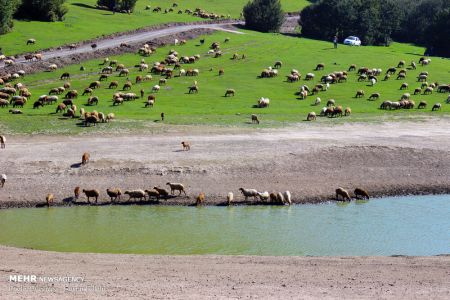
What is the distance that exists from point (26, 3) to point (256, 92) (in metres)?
42.6

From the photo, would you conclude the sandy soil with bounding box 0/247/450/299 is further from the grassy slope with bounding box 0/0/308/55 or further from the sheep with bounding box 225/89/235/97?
the grassy slope with bounding box 0/0/308/55

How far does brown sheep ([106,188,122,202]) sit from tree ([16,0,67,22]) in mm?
61599

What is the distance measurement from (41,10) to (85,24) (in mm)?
5986

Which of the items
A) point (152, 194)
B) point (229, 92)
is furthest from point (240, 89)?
point (152, 194)

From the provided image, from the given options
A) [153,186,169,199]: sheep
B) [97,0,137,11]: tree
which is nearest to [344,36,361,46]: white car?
[97,0,137,11]: tree

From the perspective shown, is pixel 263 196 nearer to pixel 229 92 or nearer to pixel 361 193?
pixel 361 193

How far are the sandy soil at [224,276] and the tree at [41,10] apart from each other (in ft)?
227

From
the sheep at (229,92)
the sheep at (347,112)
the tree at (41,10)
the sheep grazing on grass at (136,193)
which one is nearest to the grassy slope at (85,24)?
the tree at (41,10)

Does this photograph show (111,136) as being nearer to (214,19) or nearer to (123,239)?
(123,239)

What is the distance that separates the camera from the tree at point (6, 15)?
82.0 metres

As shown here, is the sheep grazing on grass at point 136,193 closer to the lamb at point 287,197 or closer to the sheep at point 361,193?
the lamb at point 287,197

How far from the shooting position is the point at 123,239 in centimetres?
3069

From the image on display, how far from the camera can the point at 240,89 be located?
65.4 m

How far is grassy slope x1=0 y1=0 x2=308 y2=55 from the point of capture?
8188 cm
